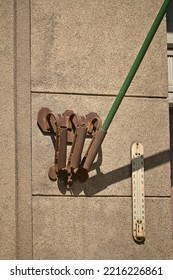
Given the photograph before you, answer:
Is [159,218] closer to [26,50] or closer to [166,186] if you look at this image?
[166,186]

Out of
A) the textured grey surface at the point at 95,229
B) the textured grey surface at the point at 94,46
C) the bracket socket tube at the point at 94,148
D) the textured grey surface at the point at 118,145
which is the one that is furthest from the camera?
the textured grey surface at the point at 94,46

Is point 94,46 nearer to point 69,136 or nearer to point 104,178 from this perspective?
point 69,136

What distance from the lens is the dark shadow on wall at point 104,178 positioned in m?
7.86

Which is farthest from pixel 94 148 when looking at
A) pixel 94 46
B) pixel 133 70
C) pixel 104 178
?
pixel 94 46

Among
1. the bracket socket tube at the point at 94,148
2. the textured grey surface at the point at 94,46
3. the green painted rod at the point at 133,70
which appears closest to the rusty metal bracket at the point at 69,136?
the bracket socket tube at the point at 94,148

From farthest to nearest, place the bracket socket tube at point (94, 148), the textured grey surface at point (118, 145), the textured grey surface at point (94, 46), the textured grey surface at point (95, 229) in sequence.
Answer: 1. the textured grey surface at point (94, 46)
2. the textured grey surface at point (118, 145)
3. the textured grey surface at point (95, 229)
4. the bracket socket tube at point (94, 148)

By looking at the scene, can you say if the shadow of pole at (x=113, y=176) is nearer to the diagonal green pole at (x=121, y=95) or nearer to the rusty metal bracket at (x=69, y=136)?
the rusty metal bracket at (x=69, y=136)

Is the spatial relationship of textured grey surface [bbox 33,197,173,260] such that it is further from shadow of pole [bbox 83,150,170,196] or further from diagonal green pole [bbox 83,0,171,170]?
diagonal green pole [bbox 83,0,171,170]

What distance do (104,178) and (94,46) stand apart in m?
1.31

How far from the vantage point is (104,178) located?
26.1ft

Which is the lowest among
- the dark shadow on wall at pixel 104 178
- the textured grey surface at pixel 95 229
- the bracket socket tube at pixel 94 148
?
the textured grey surface at pixel 95 229

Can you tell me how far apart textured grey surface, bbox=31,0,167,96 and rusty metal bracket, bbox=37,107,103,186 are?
0.95 feet

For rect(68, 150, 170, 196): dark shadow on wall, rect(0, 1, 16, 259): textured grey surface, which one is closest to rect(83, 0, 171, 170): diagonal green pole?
rect(68, 150, 170, 196): dark shadow on wall

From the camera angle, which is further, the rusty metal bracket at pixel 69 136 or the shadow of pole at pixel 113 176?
the shadow of pole at pixel 113 176
